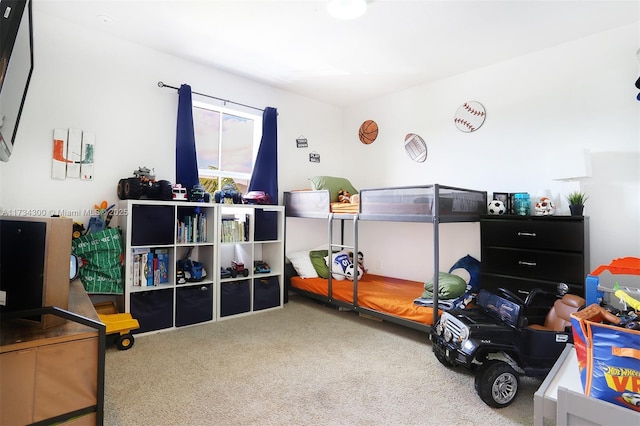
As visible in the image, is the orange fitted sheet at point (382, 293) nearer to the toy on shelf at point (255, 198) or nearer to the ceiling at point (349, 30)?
the toy on shelf at point (255, 198)

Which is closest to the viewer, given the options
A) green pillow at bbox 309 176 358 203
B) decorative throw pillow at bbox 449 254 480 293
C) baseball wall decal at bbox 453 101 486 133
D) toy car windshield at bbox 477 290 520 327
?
toy car windshield at bbox 477 290 520 327

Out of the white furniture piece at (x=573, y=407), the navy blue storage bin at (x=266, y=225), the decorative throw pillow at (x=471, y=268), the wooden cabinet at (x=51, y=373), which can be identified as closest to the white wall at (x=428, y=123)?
the decorative throw pillow at (x=471, y=268)

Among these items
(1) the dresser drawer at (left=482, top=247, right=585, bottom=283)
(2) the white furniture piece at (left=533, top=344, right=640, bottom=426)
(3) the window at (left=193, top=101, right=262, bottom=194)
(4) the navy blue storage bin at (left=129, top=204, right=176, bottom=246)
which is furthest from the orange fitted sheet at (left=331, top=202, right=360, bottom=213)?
(2) the white furniture piece at (left=533, top=344, right=640, bottom=426)

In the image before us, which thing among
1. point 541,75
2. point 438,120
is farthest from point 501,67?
point 438,120

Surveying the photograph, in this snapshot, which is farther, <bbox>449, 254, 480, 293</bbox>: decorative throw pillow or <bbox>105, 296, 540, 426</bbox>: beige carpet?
<bbox>449, 254, 480, 293</bbox>: decorative throw pillow

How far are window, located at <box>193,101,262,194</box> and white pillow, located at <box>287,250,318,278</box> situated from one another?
107 cm

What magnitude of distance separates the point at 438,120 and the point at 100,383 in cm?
400

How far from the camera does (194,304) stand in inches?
129

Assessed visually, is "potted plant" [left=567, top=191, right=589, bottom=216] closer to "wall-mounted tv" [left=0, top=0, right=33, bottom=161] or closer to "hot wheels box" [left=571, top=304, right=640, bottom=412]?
"hot wheels box" [left=571, top=304, right=640, bottom=412]

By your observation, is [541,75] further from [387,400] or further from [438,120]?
[387,400]

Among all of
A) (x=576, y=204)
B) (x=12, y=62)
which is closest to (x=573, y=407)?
(x=576, y=204)

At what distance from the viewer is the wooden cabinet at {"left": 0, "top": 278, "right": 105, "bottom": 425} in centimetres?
113

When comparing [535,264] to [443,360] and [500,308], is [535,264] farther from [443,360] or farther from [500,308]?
[443,360]

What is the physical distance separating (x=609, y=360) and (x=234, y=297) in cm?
314
